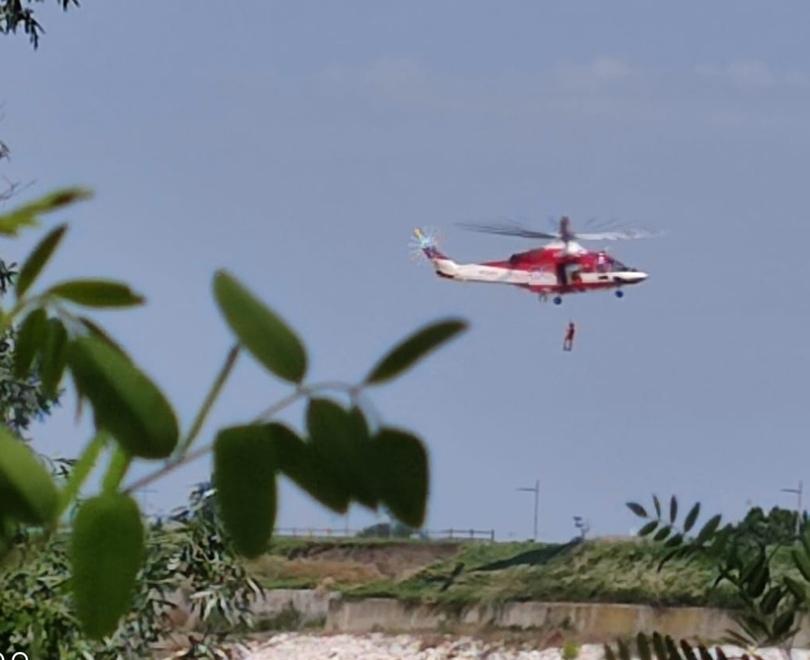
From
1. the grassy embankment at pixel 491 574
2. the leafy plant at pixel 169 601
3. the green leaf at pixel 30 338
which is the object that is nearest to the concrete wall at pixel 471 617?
the grassy embankment at pixel 491 574

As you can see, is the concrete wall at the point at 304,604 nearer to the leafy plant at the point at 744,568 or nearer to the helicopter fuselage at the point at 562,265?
the helicopter fuselage at the point at 562,265

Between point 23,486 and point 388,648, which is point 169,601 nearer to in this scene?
point 23,486

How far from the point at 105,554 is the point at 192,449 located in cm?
4

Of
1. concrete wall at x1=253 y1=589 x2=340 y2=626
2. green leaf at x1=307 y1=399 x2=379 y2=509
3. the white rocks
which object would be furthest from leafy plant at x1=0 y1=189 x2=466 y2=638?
concrete wall at x1=253 y1=589 x2=340 y2=626

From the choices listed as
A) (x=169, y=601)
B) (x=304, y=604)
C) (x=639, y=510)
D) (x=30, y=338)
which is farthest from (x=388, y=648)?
(x=30, y=338)

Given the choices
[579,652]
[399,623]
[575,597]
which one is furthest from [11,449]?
[399,623]

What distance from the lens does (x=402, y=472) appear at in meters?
0.59

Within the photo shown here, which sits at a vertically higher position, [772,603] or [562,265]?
[562,265]

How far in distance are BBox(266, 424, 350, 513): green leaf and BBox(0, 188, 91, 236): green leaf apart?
82 mm

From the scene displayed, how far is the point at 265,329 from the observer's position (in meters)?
0.57

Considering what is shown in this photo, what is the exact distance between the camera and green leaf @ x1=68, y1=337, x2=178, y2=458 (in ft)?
1.84

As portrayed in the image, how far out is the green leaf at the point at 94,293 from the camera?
60 centimetres

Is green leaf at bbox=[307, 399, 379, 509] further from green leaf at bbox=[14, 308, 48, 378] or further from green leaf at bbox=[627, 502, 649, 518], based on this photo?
green leaf at bbox=[627, 502, 649, 518]

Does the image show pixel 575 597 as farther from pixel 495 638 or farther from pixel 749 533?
pixel 749 533
